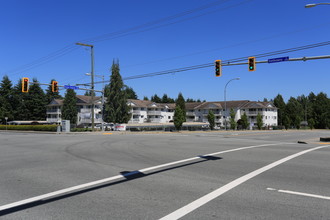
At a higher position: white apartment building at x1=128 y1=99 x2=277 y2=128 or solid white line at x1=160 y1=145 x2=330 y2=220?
white apartment building at x1=128 y1=99 x2=277 y2=128

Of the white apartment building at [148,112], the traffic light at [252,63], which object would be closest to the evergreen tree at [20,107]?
the white apartment building at [148,112]

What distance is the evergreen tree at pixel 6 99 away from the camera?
8434cm

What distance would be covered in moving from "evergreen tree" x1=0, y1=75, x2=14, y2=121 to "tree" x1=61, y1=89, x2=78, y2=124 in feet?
65.4

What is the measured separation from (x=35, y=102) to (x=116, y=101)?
4400 cm

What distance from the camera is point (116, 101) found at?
62531mm

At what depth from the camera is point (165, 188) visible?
619 cm

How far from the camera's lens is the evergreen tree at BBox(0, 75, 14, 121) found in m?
84.3

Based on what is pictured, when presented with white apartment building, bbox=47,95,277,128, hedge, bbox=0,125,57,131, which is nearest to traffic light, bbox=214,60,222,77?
hedge, bbox=0,125,57,131

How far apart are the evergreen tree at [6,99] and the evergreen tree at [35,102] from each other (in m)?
4.93

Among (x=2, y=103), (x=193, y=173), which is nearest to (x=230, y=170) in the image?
(x=193, y=173)

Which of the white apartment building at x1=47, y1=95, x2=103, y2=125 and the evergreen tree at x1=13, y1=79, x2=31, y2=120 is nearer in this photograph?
the white apartment building at x1=47, y1=95, x2=103, y2=125

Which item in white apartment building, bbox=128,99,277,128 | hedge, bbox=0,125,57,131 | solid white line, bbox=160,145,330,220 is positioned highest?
white apartment building, bbox=128,99,277,128

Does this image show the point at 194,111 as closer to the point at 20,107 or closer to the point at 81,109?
the point at 81,109

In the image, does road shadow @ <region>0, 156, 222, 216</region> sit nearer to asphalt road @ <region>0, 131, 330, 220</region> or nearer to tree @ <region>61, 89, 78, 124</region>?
asphalt road @ <region>0, 131, 330, 220</region>
